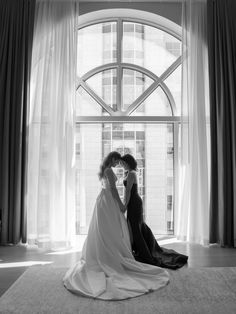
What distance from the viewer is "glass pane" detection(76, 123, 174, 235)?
6.18m

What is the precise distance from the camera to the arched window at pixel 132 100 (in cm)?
616

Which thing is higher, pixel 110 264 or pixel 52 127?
pixel 52 127

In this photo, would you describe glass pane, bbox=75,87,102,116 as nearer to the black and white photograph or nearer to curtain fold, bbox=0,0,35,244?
the black and white photograph

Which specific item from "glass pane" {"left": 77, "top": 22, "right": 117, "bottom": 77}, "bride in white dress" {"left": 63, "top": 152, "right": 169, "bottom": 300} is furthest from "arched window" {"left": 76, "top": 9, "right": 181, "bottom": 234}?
"bride in white dress" {"left": 63, "top": 152, "right": 169, "bottom": 300}

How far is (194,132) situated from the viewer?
18.3 ft

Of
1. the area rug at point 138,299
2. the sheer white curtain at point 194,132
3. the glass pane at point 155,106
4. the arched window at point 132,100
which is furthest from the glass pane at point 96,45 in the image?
the area rug at point 138,299

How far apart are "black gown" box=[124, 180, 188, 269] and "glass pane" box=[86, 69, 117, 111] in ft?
7.61

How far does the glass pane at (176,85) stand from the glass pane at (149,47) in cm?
20

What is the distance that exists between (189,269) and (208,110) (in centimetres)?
290

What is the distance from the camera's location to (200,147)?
5512mm

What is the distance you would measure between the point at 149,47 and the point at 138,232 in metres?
3.73

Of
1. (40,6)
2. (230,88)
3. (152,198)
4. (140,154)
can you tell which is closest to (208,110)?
(230,88)

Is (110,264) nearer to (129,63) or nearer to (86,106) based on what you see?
(86,106)

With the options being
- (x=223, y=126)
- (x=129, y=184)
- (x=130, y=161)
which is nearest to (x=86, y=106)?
(x=130, y=161)
